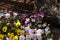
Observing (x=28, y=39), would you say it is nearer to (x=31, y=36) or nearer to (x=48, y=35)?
(x=31, y=36)

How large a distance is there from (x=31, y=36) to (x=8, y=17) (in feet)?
1.17

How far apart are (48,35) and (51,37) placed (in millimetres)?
88

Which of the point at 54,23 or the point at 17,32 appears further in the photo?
the point at 54,23

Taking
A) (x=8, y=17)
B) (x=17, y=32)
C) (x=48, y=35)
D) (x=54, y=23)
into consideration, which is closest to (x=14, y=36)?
(x=17, y=32)

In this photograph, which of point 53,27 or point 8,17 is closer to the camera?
point 8,17

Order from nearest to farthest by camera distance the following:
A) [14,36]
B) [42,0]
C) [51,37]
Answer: [14,36] → [51,37] → [42,0]

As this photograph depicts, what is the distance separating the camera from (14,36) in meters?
Result: 2.36

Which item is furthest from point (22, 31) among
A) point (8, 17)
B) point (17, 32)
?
point (8, 17)

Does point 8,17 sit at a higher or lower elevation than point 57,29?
higher

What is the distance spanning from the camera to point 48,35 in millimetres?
2492

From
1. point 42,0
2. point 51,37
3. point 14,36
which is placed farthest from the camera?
point 42,0

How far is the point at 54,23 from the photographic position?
2.64 meters

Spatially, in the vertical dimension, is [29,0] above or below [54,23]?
above

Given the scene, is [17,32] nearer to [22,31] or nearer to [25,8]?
[22,31]
